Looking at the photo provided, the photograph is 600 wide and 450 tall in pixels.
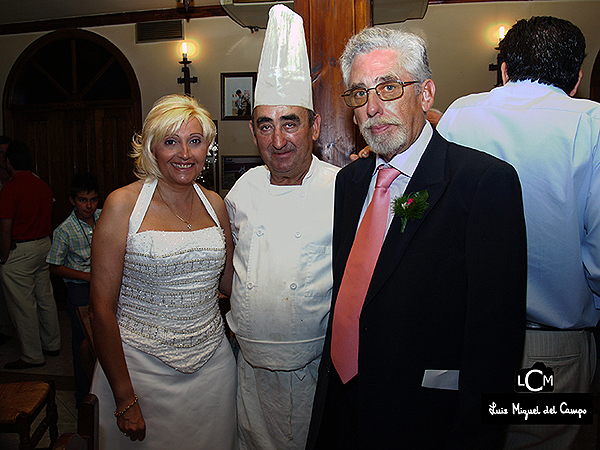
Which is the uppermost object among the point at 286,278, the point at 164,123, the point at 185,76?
the point at 185,76

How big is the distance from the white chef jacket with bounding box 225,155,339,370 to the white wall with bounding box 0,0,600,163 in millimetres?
3785

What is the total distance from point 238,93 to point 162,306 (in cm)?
414

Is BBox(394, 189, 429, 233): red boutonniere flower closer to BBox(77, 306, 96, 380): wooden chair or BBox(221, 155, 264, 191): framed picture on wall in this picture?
BBox(77, 306, 96, 380): wooden chair

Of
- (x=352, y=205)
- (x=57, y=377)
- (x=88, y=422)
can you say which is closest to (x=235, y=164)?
(x=57, y=377)

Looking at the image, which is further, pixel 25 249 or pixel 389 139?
pixel 25 249

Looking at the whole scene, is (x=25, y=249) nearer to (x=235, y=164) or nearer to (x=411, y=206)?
(x=235, y=164)

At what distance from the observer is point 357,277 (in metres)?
1.26

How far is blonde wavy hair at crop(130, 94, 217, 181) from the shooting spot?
167 centimetres

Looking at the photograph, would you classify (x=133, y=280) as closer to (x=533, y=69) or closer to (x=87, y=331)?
(x=87, y=331)

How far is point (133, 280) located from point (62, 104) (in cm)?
534

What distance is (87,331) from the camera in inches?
72.5

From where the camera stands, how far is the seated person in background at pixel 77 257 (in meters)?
2.99

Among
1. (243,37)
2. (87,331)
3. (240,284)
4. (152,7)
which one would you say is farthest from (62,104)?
(240,284)

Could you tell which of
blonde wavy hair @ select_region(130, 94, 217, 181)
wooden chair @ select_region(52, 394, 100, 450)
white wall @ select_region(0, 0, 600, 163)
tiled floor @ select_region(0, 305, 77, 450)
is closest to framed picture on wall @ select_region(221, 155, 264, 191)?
white wall @ select_region(0, 0, 600, 163)
